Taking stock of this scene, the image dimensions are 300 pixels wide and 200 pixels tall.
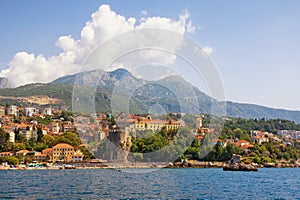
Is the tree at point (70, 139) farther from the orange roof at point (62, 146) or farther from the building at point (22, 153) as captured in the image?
the building at point (22, 153)

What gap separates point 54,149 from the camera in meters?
58.8

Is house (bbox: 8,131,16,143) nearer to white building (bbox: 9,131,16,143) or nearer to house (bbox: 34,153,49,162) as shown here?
white building (bbox: 9,131,16,143)

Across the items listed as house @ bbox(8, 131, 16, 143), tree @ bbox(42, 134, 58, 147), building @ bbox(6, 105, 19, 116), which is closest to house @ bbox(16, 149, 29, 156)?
tree @ bbox(42, 134, 58, 147)

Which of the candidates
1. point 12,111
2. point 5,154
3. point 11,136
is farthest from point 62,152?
point 12,111

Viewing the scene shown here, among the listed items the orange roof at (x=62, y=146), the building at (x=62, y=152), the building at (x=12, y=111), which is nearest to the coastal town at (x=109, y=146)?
the building at (x=62, y=152)

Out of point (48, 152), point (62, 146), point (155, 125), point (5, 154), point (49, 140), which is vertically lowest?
point (5, 154)

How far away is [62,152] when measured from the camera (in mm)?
58281

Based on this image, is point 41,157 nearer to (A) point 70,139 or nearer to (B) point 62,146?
(B) point 62,146

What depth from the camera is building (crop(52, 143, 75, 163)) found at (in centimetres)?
5731

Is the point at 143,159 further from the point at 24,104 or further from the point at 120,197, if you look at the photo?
the point at 24,104

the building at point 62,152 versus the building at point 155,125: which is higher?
the building at point 155,125

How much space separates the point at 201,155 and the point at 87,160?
15330 millimetres

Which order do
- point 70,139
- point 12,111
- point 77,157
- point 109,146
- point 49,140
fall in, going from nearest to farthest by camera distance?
point 109,146
point 77,157
point 70,139
point 49,140
point 12,111

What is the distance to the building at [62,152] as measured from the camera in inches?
2256
